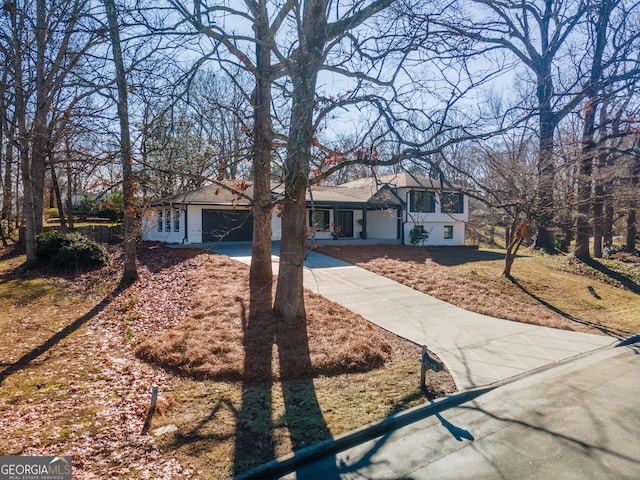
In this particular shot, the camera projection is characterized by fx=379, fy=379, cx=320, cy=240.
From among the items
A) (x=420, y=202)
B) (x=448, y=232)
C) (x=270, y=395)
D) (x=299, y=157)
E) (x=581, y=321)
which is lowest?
(x=581, y=321)

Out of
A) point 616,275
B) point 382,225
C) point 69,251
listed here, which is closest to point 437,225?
point 382,225

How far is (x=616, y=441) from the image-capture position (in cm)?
434

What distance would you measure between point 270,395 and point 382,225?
21.7 metres

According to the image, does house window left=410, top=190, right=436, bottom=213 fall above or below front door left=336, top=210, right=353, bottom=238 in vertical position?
above

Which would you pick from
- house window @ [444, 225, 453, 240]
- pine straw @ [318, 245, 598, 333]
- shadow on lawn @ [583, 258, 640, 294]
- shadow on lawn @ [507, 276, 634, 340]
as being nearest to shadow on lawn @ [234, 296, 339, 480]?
pine straw @ [318, 245, 598, 333]

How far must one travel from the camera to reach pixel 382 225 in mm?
26219

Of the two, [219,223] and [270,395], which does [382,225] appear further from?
[270,395]

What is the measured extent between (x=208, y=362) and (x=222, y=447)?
2383 mm

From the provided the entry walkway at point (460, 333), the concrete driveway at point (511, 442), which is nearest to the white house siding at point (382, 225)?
the entry walkway at point (460, 333)

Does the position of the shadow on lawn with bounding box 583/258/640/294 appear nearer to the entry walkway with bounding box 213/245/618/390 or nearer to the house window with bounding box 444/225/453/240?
the entry walkway with bounding box 213/245/618/390

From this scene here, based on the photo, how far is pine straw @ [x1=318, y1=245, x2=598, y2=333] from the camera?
10742mm

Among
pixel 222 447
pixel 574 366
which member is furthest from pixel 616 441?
pixel 222 447

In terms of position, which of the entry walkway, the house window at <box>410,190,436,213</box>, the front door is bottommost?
the entry walkway

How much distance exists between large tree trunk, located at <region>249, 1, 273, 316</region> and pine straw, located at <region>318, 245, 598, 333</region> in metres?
5.53
